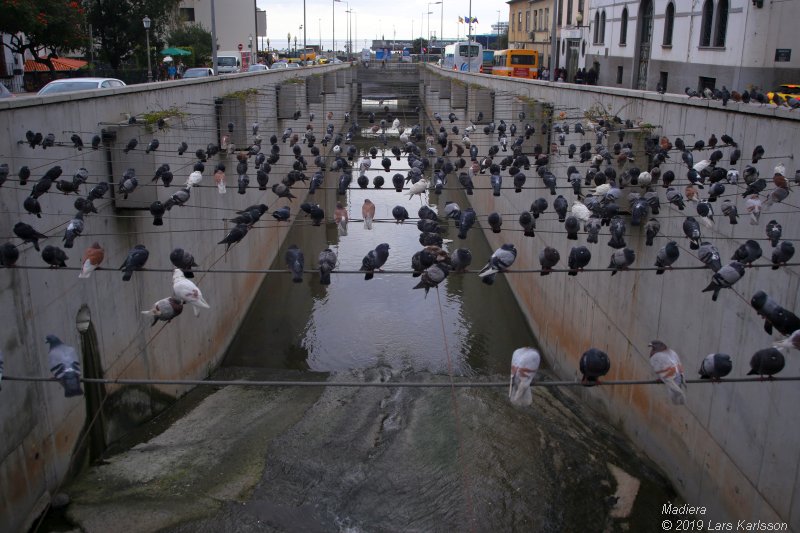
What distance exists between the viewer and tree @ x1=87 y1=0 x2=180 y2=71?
38.4 metres

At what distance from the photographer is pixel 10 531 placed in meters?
7.63

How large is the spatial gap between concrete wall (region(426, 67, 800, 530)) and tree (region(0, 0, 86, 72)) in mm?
21606

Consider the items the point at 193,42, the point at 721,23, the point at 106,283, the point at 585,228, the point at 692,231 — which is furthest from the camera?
the point at 193,42

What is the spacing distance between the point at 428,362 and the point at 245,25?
5377 centimetres

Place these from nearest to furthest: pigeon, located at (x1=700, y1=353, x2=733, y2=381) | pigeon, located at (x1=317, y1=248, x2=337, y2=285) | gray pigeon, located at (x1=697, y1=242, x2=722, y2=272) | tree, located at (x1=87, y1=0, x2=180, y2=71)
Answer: pigeon, located at (x1=700, y1=353, x2=733, y2=381) → gray pigeon, located at (x1=697, y1=242, x2=722, y2=272) → pigeon, located at (x1=317, y1=248, x2=337, y2=285) → tree, located at (x1=87, y1=0, x2=180, y2=71)

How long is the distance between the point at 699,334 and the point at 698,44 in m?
19.3

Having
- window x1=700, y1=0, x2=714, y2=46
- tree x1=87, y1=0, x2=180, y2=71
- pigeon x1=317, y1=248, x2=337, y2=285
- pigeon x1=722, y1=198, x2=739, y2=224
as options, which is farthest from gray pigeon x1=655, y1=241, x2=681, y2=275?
tree x1=87, y1=0, x2=180, y2=71

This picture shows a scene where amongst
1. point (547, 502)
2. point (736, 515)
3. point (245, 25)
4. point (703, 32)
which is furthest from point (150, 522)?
point (245, 25)

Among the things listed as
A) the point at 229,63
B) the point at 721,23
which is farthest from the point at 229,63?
the point at 721,23

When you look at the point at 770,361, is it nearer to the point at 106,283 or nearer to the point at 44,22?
the point at 106,283

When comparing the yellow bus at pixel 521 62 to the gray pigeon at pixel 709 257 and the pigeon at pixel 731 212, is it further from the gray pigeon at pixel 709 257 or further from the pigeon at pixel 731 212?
the gray pigeon at pixel 709 257

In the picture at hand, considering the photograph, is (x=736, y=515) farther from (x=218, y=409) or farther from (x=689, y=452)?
(x=218, y=409)

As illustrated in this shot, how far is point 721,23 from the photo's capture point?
23828 millimetres

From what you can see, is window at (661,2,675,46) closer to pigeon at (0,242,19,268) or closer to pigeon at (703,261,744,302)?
pigeon at (703,261,744,302)
